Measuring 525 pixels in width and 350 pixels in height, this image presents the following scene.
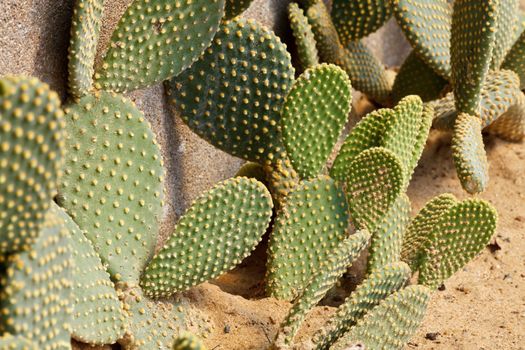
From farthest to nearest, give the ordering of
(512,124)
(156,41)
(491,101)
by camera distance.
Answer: (512,124), (491,101), (156,41)

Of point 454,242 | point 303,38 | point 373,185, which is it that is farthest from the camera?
point 303,38

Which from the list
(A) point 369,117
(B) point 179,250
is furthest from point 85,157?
(A) point 369,117

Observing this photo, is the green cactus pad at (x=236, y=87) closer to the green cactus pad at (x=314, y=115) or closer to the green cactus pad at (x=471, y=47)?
the green cactus pad at (x=314, y=115)

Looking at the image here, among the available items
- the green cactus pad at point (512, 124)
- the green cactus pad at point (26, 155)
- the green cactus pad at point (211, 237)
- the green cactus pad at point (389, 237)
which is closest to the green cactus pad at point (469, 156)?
the green cactus pad at point (389, 237)

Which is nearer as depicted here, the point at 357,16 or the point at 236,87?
the point at 236,87

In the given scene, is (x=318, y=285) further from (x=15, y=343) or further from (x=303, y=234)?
(x=15, y=343)

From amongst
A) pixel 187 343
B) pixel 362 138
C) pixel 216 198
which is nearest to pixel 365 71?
pixel 362 138

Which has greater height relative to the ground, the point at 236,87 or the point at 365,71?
the point at 236,87
